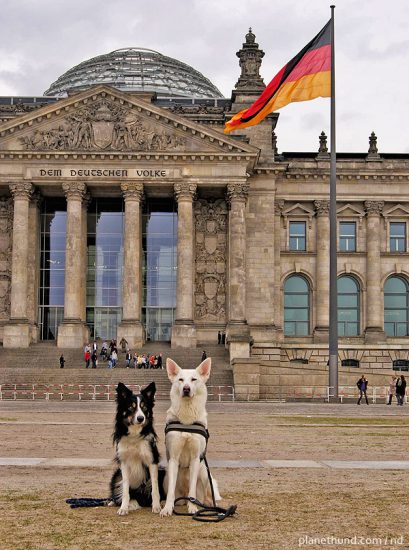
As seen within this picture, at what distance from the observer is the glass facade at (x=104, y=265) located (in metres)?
79.4

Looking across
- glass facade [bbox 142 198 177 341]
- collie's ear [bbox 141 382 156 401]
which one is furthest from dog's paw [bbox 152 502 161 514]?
glass facade [bbox 142 198 177 341]

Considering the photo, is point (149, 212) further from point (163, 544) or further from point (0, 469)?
point (163, 544)

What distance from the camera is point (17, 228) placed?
7419cm

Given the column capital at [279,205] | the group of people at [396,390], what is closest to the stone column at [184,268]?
the column capital at [279,205]

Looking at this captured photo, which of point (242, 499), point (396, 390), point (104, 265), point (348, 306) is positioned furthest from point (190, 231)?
point (242, 499)

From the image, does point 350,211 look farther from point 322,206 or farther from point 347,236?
point 322,206

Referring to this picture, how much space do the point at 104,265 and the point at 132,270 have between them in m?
6.50

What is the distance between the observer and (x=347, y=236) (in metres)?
83.9

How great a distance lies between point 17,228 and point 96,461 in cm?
5804

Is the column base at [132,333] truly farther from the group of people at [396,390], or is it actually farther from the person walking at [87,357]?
the group of people at [396,390]

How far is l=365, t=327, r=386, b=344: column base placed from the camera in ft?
266

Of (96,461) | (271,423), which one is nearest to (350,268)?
(271,423)

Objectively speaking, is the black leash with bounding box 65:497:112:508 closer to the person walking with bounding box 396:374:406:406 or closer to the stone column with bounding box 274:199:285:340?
the person walking with bounding box 396:374:406:406

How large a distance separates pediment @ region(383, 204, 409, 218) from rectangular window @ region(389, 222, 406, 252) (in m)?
0.87
